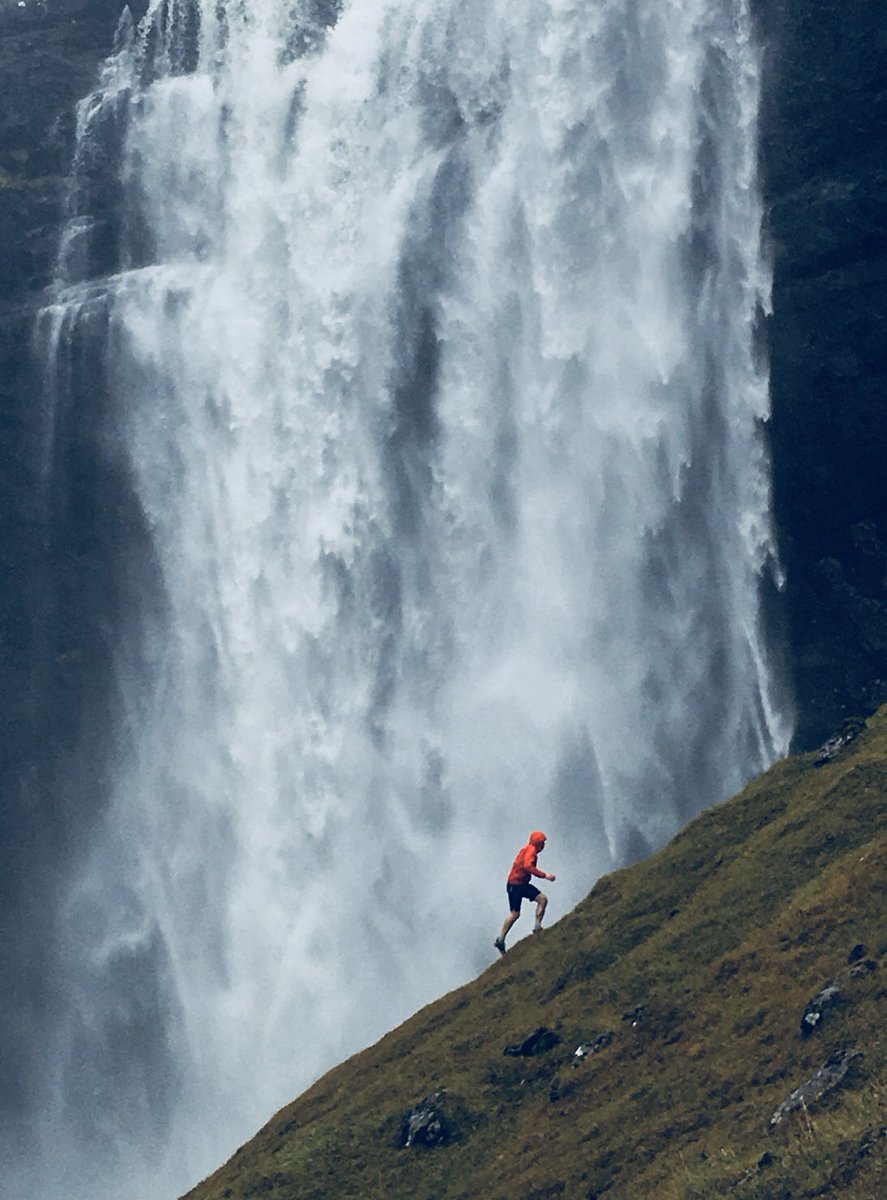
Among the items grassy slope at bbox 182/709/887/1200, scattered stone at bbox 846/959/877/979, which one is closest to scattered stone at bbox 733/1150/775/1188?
grassy slope at bbox 182/709/887/1200

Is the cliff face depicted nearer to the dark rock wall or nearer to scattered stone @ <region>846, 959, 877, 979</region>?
scattered stone @ <region>846, 959, 877, 979</region>

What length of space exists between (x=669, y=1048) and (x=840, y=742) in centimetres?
1179

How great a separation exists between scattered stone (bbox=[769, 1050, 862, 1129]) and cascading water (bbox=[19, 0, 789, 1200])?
30.3 m

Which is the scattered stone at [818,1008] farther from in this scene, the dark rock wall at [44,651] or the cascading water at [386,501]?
the dark rock wall at [44,651]

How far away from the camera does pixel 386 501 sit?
74688 millimetres

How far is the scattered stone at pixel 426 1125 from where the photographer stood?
4191 cm

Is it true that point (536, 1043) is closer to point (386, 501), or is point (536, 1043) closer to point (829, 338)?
point (829, 338)

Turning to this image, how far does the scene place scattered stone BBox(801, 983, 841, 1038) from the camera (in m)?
37.4

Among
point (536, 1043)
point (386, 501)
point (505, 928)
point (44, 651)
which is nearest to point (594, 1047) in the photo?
point (536, 1043)

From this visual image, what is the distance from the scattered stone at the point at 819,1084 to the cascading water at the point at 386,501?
30326 millimetres

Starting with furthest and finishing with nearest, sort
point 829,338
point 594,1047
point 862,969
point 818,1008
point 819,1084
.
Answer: point 829,338 < point 594,1047 < point 862,969 < point 818,1008 < point 819,1084

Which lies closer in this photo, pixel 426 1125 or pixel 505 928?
pixel 426 1125

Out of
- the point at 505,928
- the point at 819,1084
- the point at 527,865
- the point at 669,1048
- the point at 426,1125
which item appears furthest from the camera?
the point at 505,928

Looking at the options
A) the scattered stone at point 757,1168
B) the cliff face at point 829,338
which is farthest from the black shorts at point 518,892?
the cliff face at point 829,338
